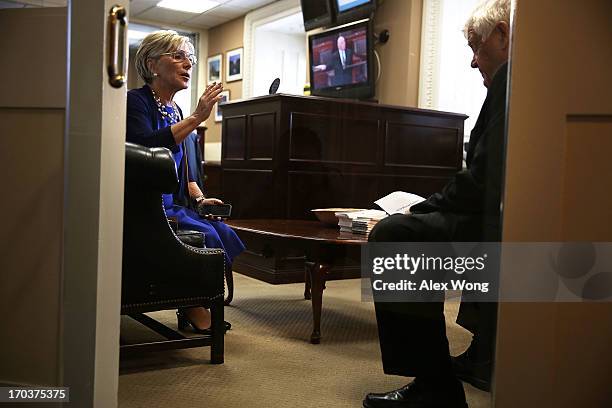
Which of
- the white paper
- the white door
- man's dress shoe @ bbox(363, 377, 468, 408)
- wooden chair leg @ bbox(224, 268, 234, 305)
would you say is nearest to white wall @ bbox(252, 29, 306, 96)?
wooden chair leg @ bbox(224, 268, 234, 305)

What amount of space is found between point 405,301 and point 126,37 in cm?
98

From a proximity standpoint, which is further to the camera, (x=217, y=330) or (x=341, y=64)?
(x=341, y=64)

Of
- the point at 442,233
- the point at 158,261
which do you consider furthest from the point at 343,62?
the point at 442,233

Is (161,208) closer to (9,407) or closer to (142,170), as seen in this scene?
(142,170)

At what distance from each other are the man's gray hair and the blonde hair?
122cm

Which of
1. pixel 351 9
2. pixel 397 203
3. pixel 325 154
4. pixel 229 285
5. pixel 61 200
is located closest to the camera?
pixel 61 200

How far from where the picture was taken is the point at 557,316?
141cm

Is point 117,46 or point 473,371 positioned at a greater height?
point 117,46

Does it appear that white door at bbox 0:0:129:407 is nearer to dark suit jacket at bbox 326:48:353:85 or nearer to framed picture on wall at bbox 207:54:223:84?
dark suit jacket at bbox 326:48:353:85

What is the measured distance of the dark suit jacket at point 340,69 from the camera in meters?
5.05

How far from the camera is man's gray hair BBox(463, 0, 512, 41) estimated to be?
1737mm

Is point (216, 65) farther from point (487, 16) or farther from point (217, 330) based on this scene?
point (487, 16)

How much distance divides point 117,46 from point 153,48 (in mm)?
1290

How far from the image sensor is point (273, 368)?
Answer: 84.0 inches
